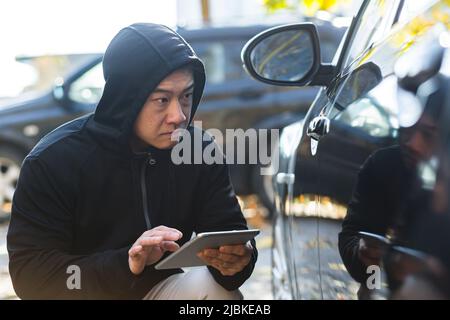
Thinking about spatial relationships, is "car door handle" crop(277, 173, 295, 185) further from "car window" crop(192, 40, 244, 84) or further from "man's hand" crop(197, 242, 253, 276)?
"car window" crop(192, 40, 244, 84)

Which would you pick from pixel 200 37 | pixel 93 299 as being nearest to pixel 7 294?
pixel 93 299

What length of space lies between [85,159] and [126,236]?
21cm

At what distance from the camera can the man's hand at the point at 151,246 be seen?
6.20 ft

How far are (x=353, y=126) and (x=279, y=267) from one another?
1.52 meters

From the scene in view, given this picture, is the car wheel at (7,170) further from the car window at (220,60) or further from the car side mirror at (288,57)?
the car side mirror at (288,57)

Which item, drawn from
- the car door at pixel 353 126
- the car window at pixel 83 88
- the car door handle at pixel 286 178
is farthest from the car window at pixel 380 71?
the car window at pixel 83 88

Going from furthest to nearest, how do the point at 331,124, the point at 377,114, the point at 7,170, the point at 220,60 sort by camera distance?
the point at 220,60, the point at 7,170, the point at 331,124, the point at 377,114

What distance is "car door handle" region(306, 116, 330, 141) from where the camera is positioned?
2.22 m

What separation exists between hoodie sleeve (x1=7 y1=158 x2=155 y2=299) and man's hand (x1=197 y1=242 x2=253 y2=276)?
7.4 inches

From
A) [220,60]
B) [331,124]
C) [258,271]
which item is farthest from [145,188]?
[220,60]

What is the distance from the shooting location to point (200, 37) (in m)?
6.58

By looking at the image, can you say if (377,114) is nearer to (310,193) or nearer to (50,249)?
(310,193)

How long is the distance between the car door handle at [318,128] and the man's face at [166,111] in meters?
0.37

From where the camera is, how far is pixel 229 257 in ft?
6.67
